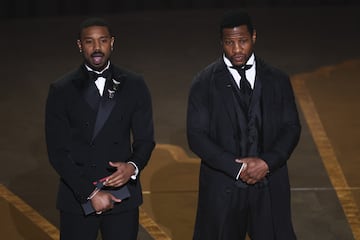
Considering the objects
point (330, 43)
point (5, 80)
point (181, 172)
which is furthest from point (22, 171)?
point (330, 43)

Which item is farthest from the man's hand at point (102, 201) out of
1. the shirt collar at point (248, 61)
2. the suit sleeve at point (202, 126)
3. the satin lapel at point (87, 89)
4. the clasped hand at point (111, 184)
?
the shirt collar at point (248, 61)

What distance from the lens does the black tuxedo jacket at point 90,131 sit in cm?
555

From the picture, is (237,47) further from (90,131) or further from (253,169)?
(90,131)

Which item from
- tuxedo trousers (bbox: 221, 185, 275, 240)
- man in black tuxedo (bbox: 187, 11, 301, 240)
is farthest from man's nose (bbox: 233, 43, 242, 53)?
tuxedo trousers (bbox: 221, 185, 275, 240)

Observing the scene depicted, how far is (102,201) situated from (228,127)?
3.05ft

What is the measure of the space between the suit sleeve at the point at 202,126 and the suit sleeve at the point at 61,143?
0.74 meters

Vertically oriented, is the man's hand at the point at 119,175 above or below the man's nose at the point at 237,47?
below

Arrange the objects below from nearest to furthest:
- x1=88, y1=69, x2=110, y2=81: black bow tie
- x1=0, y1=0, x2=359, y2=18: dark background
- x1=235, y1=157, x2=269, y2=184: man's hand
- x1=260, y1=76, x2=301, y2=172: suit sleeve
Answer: x1=88, y1=69, x2=110, y2=81: black bow tie → x1=235, y1=157, x2=269, y2=184: man's hand → x1=260, y1=76, x2=301, y2=172: suit sleeve → x1=0, y1=0, x2=359, y2=18: dark background

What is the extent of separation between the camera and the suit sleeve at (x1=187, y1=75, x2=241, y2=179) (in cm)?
578

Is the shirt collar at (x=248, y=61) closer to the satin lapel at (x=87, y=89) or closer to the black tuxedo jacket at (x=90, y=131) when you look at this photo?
the black tuxedo jacket at (x=90, y=131)

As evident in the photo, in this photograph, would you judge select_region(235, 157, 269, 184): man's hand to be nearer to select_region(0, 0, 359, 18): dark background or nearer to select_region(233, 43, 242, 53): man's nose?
select_region(233, 43, 242, 53): man's nose

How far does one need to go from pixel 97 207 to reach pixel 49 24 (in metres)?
10.2

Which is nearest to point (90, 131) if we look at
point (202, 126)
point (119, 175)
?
point (119, 175)

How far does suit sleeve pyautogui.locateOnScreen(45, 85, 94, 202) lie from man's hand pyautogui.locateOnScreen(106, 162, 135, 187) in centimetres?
14
